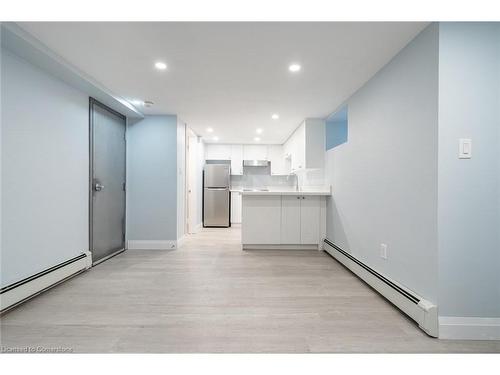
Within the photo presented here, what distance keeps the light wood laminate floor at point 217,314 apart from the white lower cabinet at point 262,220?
886mm

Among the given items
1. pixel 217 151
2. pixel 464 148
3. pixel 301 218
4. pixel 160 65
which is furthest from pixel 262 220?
pixel 217 151

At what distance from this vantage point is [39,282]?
2029 mm

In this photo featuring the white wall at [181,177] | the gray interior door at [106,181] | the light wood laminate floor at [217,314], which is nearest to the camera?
the light wood laminate floor at [217,314]

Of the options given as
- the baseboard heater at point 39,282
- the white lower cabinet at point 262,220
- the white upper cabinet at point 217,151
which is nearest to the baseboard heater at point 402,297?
the white lower cabinet at point 262,220

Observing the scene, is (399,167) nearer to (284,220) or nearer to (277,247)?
(284,220)

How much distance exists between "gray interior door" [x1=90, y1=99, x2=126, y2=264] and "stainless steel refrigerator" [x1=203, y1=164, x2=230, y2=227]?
95.2 inches

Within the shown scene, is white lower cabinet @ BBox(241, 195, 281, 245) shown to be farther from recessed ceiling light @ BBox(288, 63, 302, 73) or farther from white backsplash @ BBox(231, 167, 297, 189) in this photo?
white backsplash @ BBox(231, 167, 297, 189)

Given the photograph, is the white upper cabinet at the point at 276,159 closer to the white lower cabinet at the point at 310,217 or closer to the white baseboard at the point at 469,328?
the white lower cabinet at the point at 310,217

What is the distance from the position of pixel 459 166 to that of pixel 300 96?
1.87 metres

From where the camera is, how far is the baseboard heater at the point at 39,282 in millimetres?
1749

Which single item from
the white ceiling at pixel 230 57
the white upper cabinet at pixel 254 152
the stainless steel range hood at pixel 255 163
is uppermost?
the white ceiling at pixel 230 57

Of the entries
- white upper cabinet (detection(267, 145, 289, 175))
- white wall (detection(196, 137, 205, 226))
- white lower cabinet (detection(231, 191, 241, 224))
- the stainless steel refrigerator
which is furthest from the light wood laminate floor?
white upper cabinet (detection(267, 145, 289, 175))

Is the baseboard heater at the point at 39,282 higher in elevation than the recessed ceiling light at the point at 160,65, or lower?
lower

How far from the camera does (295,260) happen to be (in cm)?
311
